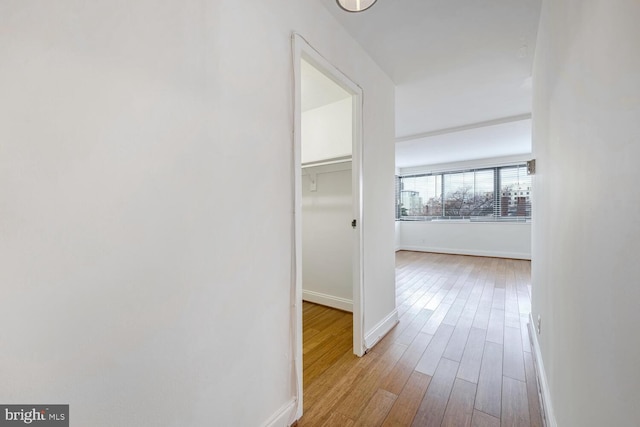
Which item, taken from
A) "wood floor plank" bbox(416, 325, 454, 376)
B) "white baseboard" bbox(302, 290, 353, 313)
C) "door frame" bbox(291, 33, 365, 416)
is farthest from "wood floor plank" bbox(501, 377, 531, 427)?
"white baseboard" bbox(302, 290, 353, 313)

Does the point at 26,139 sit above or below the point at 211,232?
above

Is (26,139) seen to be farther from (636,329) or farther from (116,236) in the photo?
(636,329)

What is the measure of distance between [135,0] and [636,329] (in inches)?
64.0

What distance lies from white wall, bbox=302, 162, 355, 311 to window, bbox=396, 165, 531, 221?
198 inches

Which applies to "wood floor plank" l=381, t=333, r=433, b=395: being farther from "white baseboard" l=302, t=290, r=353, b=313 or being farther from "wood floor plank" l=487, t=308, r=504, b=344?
"white baseboard" l=302, t=290, r=353, b=313

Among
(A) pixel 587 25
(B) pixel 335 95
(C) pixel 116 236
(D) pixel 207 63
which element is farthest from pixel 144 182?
(B) pixel 335 95

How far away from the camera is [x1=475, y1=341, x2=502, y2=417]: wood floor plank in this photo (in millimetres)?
1561

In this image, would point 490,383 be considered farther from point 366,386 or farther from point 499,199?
point 499,199

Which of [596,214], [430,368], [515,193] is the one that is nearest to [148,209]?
[596,214]

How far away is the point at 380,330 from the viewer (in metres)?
2.40

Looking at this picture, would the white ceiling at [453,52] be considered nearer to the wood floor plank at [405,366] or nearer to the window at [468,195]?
the wood floor plank at [405,366]

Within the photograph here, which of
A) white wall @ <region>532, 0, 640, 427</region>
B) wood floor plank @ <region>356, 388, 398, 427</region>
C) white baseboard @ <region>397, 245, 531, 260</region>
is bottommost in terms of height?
wood floor plank @ <region>356, 388, 398, 427</region>

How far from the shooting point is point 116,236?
837 mm

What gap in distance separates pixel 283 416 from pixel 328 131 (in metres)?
2.61
